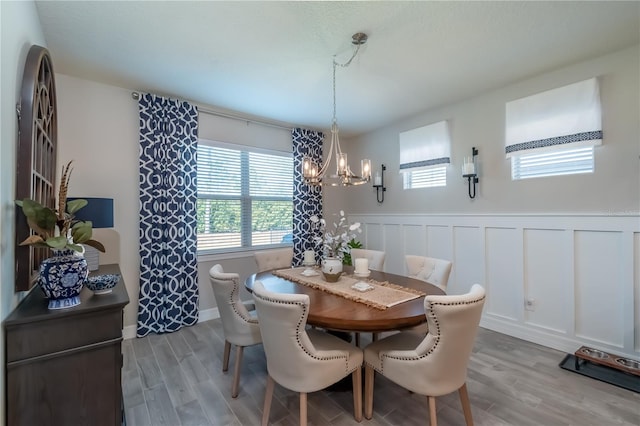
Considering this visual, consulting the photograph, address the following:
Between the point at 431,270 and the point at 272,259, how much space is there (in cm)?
171

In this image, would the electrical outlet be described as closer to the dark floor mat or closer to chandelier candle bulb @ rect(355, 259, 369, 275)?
the dark floor mat

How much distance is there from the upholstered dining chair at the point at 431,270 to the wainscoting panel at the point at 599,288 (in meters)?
1.29

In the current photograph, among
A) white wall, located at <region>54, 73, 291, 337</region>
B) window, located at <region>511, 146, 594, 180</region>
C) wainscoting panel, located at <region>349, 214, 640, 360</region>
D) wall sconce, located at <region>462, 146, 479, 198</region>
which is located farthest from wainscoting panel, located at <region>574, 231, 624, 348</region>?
white wall, located at <region>54, 73, 291, 337</region>

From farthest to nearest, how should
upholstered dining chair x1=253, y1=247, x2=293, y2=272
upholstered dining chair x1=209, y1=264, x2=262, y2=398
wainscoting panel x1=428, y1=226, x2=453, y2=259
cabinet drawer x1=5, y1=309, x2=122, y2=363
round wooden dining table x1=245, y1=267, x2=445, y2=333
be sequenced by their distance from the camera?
wainscoting panel x1=428, y1=226, x2=453, y2=259 < upholstered dining chair x1=253, y1=247, x2=293, y2=272 < upholstered dining chair x1=209, y1=264, x2=262, y2=398 < round wooden dining table x1=245, y1=267, x2=445, y2=333 < cabinet drawer x1=5, y1=309, x2=122, y2=363

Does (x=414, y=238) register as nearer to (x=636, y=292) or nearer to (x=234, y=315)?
(x=636, y=292)

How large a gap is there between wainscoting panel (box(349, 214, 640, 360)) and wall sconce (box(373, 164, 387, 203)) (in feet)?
2.89

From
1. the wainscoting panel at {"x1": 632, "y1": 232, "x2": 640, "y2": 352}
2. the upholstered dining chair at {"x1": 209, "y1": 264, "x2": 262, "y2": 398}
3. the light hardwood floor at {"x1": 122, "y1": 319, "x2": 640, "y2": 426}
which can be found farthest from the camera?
the wainscoting panel at {"x1": 632, "y1": 232, "x2": 640, "y2": 352}

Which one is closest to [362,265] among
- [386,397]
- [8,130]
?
[386,397]

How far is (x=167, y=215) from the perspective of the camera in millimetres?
3291

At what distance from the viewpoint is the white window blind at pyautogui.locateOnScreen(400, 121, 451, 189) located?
3.68m

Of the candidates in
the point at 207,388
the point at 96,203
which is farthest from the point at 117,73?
the point at 207,388

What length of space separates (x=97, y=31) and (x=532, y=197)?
4.14m

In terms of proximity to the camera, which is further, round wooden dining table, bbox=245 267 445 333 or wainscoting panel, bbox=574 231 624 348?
wainscoting panel, bbox=574 231 624 348

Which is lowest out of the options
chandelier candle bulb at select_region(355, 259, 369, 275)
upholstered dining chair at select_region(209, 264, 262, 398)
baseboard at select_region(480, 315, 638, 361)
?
baseboard at select_region(480, 315, 638, 361)
